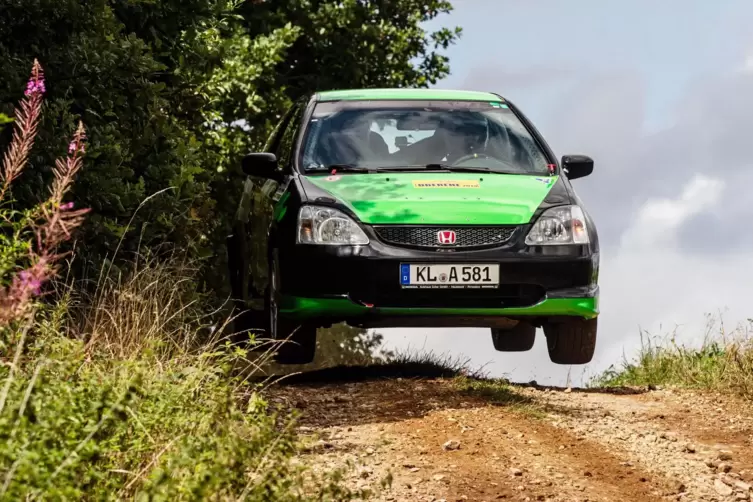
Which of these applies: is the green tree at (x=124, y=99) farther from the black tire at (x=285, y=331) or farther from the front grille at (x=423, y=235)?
the front grille at (x=423, y=235)

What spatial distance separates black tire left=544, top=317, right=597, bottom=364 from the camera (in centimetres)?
945

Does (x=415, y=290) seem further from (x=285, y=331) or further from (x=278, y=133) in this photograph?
(x=278, y=133)

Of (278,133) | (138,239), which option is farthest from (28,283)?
(278,133)

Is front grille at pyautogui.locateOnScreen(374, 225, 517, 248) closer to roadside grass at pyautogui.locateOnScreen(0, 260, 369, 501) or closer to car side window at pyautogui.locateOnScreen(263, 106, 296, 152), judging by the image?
car side window at pyautogui.locateOnScreen(263, 106, 296, 152)

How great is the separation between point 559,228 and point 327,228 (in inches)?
65.2

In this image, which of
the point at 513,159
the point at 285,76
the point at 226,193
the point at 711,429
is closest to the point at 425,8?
the point at 285,76

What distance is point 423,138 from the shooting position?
9.95 metres

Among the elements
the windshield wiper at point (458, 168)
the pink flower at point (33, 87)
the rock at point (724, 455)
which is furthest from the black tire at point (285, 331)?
the pink flower at point (33, 87)

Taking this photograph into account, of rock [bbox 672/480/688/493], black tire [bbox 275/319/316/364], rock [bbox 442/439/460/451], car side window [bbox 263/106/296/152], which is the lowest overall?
rock [bbox 672/480/688/493]

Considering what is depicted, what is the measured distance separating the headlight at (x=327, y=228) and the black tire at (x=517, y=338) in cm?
332

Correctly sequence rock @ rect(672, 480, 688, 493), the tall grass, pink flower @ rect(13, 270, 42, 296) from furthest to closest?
1. rock @ rect(672, 480, 688, 493)
2. the tall grass
3. pink flower @ rect(13, 270, 42, 296)

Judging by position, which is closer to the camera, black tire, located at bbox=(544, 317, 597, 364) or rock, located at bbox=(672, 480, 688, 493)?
rock, located at bbox=(672, 480, 688, 493)

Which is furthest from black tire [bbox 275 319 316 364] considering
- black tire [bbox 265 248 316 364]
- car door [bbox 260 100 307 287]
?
car door [bbox 260 100 307 287]

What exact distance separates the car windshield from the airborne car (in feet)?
0.06
